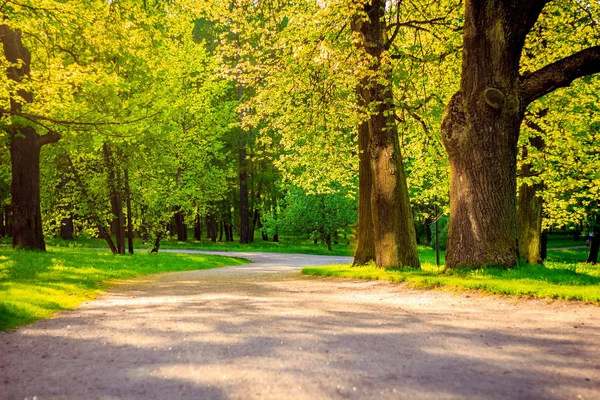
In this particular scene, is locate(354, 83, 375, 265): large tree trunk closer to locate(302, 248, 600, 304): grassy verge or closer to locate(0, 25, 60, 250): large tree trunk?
locate(302, 248, 600, 304): grassy verge

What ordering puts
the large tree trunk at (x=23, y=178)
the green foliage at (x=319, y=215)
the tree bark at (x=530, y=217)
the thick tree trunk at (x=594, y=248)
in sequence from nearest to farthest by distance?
the tree bark at (x=530, y=217), the large tree trunk at (x=23, y=178), the thick tree trunk at (x=594, y=248), the green foliage at (x=319, y=215)

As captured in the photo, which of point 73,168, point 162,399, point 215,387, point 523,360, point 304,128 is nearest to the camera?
point 162,399

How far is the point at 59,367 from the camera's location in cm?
445

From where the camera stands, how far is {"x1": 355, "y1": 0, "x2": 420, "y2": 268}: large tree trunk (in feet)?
43.9

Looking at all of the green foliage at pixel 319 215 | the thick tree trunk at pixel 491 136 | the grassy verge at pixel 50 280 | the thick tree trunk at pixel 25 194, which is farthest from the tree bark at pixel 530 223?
the green foliage at pixel 319 215

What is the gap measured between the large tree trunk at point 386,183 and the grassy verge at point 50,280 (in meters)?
7.48

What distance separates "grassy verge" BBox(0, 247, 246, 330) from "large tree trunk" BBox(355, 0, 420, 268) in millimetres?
7484

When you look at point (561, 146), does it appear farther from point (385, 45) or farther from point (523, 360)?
point (523, 360)

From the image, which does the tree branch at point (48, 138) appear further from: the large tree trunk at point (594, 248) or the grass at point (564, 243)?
the grass at point (564, 243)

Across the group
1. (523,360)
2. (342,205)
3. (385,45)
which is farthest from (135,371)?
(342,205)

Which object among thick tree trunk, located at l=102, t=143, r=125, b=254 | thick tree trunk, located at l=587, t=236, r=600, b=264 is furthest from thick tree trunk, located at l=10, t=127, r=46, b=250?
thick tree trunk, located at l=587, t=236, r=600, b=264

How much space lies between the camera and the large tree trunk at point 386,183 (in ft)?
43.9

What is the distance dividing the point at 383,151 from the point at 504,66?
4.33m

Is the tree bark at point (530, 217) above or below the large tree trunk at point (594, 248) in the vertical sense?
above
